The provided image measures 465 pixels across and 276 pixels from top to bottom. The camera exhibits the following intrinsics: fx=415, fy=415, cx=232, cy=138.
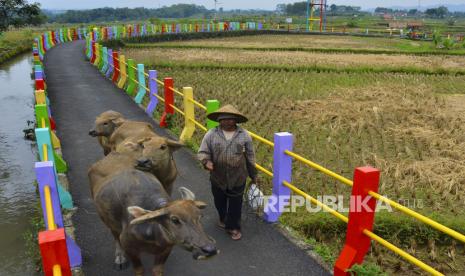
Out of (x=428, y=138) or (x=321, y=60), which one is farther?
(x=321, y=60)

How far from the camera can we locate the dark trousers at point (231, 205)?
4.64 m

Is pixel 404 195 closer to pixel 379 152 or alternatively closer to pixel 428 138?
pixel 379 152

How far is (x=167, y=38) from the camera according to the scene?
3525cm

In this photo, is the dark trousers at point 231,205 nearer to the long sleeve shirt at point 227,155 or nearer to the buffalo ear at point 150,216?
the long sleeve shirt at point 227,155

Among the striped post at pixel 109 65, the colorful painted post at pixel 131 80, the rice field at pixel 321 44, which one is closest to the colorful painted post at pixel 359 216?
the colorful painted post at pixel 131 80

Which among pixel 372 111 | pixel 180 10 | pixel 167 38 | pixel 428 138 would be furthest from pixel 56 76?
pixel 180 10

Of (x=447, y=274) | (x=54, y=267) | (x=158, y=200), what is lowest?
(x=447, y=274)

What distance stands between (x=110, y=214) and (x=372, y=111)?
27.4ft

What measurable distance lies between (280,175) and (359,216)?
1.34m

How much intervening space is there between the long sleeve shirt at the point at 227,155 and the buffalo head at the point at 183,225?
53.8 inches

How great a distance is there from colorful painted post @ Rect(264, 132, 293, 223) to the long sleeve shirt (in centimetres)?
37

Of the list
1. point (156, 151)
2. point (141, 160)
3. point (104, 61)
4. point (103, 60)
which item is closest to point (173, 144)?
point (156, 151)

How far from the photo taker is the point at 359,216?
12.2ft

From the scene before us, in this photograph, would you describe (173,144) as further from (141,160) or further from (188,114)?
(188,114)
